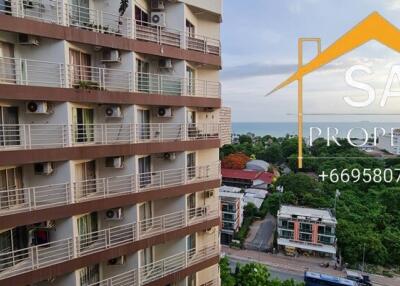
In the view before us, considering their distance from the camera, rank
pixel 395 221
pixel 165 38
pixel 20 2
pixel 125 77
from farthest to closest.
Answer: pixel 395 221, pixel 165 38, pixel 125 77, pixel 20 2

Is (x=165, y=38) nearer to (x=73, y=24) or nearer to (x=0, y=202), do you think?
(x=73, y=24)

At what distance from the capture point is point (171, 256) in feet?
22.8

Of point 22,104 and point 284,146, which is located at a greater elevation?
point 22,104

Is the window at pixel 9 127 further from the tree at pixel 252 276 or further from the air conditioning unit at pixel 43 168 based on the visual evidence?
the tree at pixel 252 276

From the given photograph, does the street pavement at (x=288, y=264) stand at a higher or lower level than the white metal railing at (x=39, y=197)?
lower

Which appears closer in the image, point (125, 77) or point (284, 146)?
point (125, 77)

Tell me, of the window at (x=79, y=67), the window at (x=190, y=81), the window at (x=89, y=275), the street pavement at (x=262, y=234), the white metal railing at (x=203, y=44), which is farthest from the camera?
the street pavement at (x=262, y=234)

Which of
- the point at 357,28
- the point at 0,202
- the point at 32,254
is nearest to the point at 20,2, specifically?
the point at 0,202

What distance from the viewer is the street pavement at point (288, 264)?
19.0m

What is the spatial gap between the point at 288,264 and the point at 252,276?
412 inches

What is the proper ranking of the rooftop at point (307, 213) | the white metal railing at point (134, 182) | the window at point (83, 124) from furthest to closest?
the rooftop at point (307, 213) → the white metal railing at point (134, 182) → the window at point (83, 124)

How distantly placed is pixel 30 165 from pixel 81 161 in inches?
30.8

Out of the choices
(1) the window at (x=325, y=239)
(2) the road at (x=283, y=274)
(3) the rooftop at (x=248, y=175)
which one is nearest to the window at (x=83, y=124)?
(2) the road at (x=283, y=274)

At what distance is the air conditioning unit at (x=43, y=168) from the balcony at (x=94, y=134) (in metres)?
0.29
